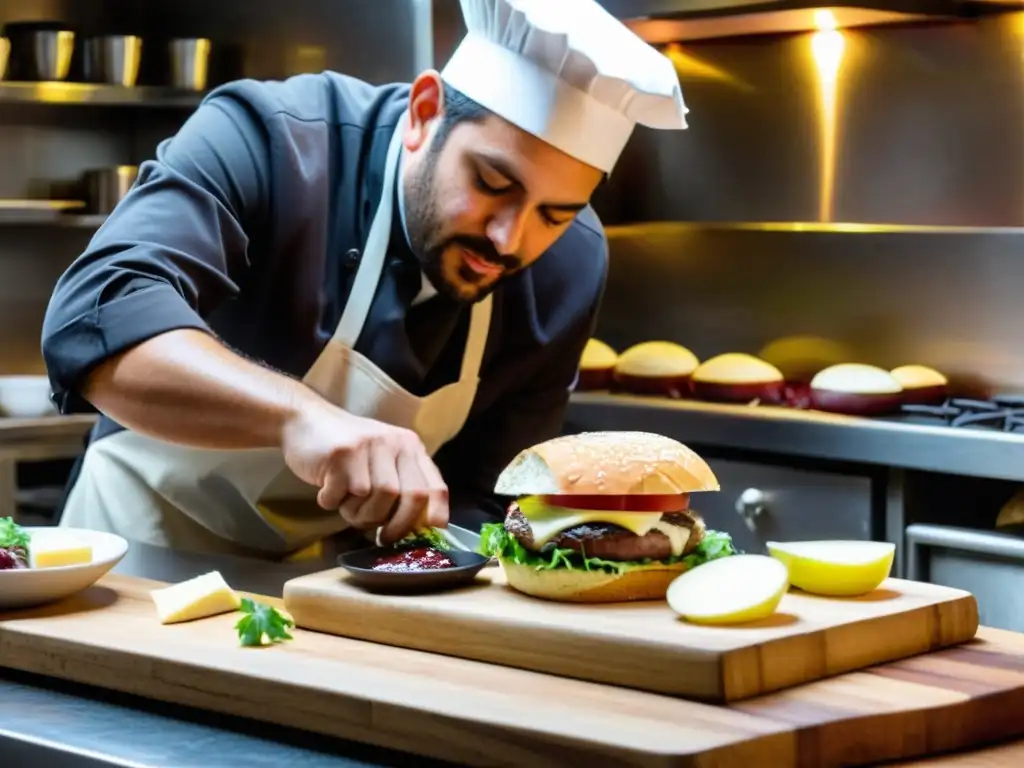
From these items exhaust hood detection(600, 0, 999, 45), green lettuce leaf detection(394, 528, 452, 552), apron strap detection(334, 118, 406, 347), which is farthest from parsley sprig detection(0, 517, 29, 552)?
exhaust hood detection(600, 0, 999, 45)

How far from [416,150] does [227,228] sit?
31 centimetres

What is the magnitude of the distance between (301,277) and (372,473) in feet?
2.35

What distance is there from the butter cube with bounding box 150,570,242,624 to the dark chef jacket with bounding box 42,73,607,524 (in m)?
0.34

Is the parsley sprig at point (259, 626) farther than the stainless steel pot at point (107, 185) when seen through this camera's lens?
No

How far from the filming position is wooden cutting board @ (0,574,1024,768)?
1330 mm

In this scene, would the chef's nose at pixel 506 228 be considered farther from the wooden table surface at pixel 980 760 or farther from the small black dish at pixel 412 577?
the wooden table surface at pixel 980 760

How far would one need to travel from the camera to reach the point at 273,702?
1.49 meters

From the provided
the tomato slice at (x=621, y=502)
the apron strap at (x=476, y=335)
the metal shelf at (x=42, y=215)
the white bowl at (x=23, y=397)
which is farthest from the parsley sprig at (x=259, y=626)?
the metal shelf at (x=42, y=215)

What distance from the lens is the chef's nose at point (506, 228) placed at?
2.15 meters

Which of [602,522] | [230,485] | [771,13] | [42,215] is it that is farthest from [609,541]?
[42,215]

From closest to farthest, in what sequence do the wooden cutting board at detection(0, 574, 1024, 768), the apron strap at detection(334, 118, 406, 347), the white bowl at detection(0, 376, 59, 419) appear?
the wooden cutting board at detection(0, 574, 1024, 768) < the apron strap at detection(334, 118, 406, 347) < the white bowl at detection(0, 376, 59, 419)

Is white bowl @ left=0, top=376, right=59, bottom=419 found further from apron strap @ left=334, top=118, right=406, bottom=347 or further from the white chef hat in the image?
the white chef hat

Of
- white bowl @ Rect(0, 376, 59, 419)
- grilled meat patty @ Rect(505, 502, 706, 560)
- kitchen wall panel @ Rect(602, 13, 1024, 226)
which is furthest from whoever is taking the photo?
white bowl @ Rect(0, 376, 59, 419)

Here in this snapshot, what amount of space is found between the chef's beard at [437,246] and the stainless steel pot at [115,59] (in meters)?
2.19
